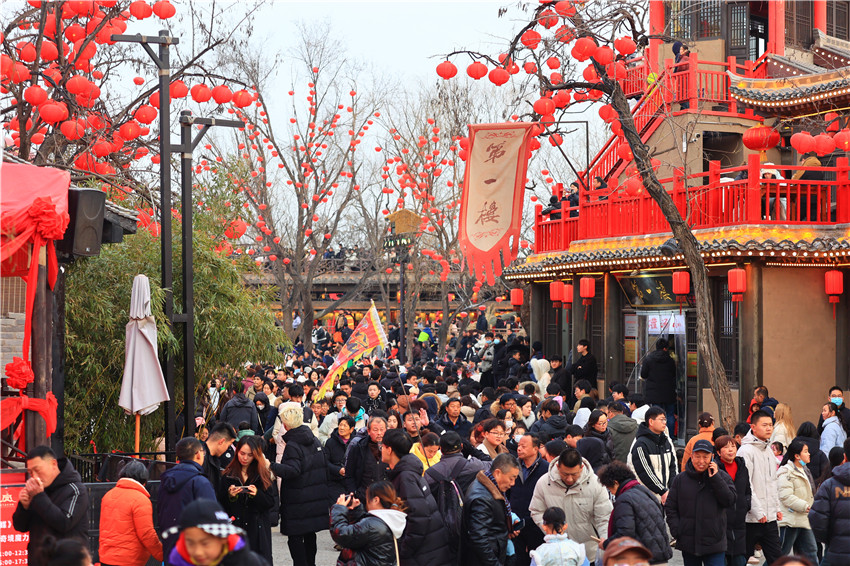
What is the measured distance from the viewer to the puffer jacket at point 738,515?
8.76m

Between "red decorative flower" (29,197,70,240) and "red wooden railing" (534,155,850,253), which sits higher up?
"red wooden railing" (534,155,850,253)

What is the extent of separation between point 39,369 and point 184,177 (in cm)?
335

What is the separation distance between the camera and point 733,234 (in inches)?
640

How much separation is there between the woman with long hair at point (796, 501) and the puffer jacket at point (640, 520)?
2.76m

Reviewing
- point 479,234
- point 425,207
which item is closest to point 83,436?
point 479,234

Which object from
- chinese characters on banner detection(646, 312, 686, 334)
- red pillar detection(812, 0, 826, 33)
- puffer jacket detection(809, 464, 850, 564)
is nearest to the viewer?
puffer jacket detection(809, 464, 850, 564)

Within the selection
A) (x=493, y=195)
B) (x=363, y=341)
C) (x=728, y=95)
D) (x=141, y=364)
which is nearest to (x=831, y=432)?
(x=493, y=195)

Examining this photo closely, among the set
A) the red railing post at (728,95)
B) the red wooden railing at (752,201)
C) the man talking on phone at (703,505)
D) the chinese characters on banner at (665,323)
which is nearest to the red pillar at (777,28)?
the red railing post at (728,95)

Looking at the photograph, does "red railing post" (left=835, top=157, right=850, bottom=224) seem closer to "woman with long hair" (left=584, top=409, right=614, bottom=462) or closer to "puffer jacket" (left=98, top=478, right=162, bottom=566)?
"woman with long hair" (left=584, top=409, right=614, bottom=462)

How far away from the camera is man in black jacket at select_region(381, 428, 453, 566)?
7168 millimetres

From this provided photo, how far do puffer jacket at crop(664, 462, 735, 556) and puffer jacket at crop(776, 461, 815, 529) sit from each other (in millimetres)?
1573

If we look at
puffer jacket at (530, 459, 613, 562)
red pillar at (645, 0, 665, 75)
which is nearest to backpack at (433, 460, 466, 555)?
puffer jacket at (530, 459, 613, 562)

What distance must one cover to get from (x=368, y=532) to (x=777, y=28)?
18966 mm

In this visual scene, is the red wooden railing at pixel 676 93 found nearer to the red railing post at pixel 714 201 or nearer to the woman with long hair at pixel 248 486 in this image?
the red railing post at pixel 714 201
